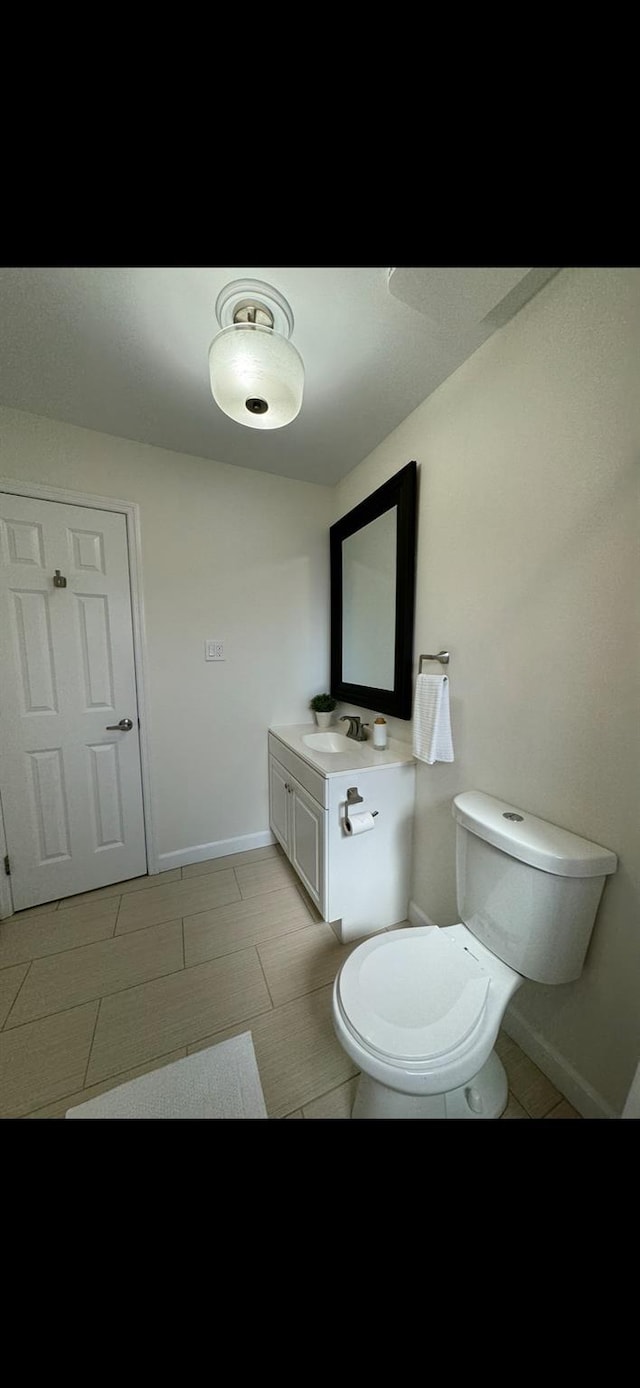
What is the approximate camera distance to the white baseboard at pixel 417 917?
1394 mm

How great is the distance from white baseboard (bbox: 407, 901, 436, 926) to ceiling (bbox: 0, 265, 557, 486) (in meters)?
1.89

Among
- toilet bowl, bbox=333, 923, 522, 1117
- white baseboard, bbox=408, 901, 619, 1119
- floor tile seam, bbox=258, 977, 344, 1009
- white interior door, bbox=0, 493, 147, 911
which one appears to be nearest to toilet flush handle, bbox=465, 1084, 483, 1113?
toilet bowl, bbox=333, 923, 522, 1117

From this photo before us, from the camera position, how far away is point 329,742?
177 cm

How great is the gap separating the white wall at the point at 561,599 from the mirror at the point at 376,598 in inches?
7.8

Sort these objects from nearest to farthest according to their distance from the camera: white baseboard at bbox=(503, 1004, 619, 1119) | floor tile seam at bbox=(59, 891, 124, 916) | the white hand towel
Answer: white baseboard at bbox=(503, 1004, 619, 1119) → the white hand towel → floor tile seam at bbox=(59, 891, 124, 916)

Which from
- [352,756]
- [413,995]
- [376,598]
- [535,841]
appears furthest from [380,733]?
[413,995]

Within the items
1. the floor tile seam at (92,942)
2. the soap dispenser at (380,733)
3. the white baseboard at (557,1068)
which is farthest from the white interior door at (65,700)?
the white baseboard at (557,1068)

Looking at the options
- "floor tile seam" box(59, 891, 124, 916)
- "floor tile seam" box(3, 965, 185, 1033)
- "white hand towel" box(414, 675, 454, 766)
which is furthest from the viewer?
"floor tile seam" box(59, 891, 124, 916)

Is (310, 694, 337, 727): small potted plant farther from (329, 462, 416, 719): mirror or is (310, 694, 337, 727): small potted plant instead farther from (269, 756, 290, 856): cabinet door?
(269, 756, 290, 856): cabinet door

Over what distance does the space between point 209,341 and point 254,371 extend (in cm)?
33

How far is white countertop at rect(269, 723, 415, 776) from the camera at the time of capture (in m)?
1.31

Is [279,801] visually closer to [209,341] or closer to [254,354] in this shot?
[254,354]
